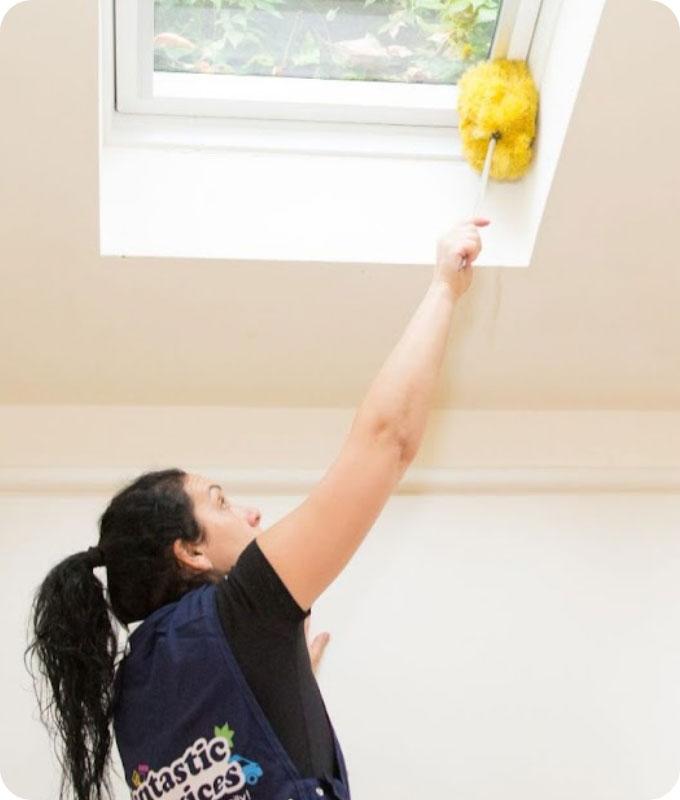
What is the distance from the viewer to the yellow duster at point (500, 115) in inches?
73.0

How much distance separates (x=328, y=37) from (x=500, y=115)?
1.21ft

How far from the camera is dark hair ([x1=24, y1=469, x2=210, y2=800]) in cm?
141

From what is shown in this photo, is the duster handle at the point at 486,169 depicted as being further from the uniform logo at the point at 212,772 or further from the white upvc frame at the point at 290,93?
the uniform logo at the point at 212,772

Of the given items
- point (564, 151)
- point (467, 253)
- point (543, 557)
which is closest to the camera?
point (467, 253)

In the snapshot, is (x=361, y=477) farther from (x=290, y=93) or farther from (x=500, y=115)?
(x=290, y=93)

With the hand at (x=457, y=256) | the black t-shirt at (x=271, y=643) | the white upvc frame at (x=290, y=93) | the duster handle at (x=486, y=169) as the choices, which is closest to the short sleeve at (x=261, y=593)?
the black t-shirt at (x=271, y=643)

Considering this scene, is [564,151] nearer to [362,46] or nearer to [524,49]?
[524,49]

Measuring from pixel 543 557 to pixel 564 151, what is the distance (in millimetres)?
699

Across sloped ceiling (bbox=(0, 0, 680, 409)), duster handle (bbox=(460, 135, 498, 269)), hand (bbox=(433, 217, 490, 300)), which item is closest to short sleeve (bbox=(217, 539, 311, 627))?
hand (bbox=(433, 217, 490, 300))

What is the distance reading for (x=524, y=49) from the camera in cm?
195

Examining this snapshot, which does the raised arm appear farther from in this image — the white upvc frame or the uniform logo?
the white upvc frame

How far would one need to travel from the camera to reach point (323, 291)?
188 cm

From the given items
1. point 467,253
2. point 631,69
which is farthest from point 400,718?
point 631,69

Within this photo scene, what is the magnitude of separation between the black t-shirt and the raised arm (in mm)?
19
